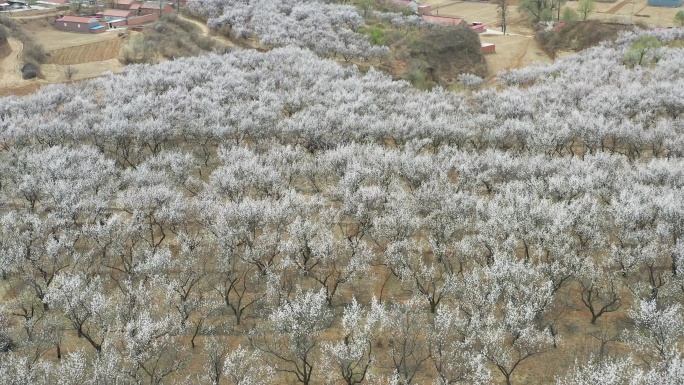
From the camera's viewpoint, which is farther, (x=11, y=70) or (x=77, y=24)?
(x=77, y=24)

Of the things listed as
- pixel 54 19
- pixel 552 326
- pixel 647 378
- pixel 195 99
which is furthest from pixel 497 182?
pixel 54 19

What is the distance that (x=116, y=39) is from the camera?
354 feet

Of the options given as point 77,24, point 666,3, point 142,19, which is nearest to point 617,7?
point 666,3

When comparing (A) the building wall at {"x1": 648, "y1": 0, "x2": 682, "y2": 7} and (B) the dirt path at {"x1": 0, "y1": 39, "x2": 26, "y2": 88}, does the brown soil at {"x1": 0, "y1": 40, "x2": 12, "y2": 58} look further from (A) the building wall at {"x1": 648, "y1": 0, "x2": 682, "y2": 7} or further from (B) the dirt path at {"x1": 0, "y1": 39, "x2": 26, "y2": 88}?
(A) the building wall at {"x1": 648, "y1": 0, "x2": 682, "y2": 7}

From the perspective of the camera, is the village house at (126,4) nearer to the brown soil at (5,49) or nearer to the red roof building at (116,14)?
the red roof building at (116,14)

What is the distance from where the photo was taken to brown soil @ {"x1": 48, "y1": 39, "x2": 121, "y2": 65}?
97719mm

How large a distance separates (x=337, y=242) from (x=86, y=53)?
88312 millimetres

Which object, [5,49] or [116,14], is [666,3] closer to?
[116,14]

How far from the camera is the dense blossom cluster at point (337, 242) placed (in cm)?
2925

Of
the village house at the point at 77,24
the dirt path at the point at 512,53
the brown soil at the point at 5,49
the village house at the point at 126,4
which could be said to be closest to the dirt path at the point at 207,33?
the village house at the point at 77,24

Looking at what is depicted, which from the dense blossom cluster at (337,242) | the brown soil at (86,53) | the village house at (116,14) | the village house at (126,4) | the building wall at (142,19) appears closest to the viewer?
the dense blossom cluster at (337,242)

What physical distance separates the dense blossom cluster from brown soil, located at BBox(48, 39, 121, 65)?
120 feet

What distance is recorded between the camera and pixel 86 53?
101188 millimetres

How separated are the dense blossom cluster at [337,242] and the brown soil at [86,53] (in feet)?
120
